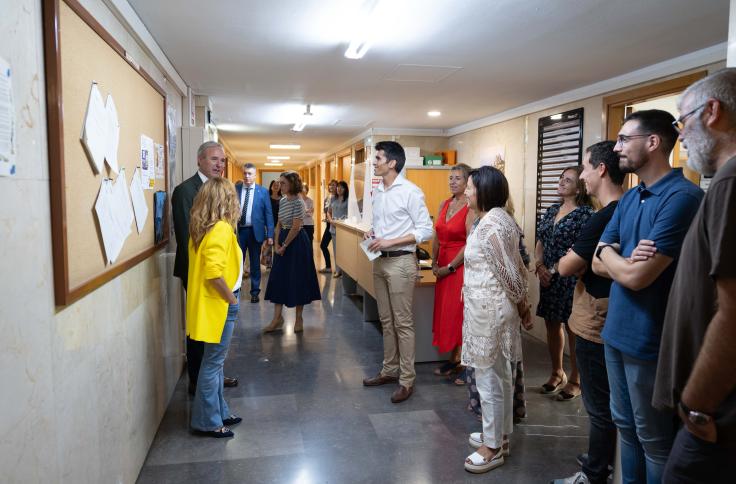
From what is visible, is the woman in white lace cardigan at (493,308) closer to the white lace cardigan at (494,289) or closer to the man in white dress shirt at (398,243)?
the white lace cardigan at (494,289)

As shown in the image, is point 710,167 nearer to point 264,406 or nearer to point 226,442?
point 226,442

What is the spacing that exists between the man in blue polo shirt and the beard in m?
0.32

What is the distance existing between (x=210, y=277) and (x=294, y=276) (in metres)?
2.26

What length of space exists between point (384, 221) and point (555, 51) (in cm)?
164

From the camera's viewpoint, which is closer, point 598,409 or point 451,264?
point 598,409

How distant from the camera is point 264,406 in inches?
130

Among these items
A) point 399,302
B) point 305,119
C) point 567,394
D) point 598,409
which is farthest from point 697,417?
point 305,119

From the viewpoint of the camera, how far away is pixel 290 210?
4.96m

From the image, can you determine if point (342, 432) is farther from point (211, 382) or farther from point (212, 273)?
point (212, 273)

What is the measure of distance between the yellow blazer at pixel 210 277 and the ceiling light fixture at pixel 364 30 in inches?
53.6

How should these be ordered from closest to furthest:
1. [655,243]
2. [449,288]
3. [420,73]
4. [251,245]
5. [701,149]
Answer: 1. [701,149]
2. [655,243]
3. [449,288]
4. [420,73]
5. [251,245]

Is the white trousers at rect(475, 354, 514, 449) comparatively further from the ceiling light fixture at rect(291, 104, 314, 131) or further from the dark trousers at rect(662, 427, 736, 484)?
the ceiling light fixture at rect(291, 104, 314, 131)

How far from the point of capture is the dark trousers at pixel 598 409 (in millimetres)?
2254

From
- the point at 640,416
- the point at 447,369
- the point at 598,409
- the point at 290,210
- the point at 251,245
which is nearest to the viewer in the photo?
the point at 640,416
